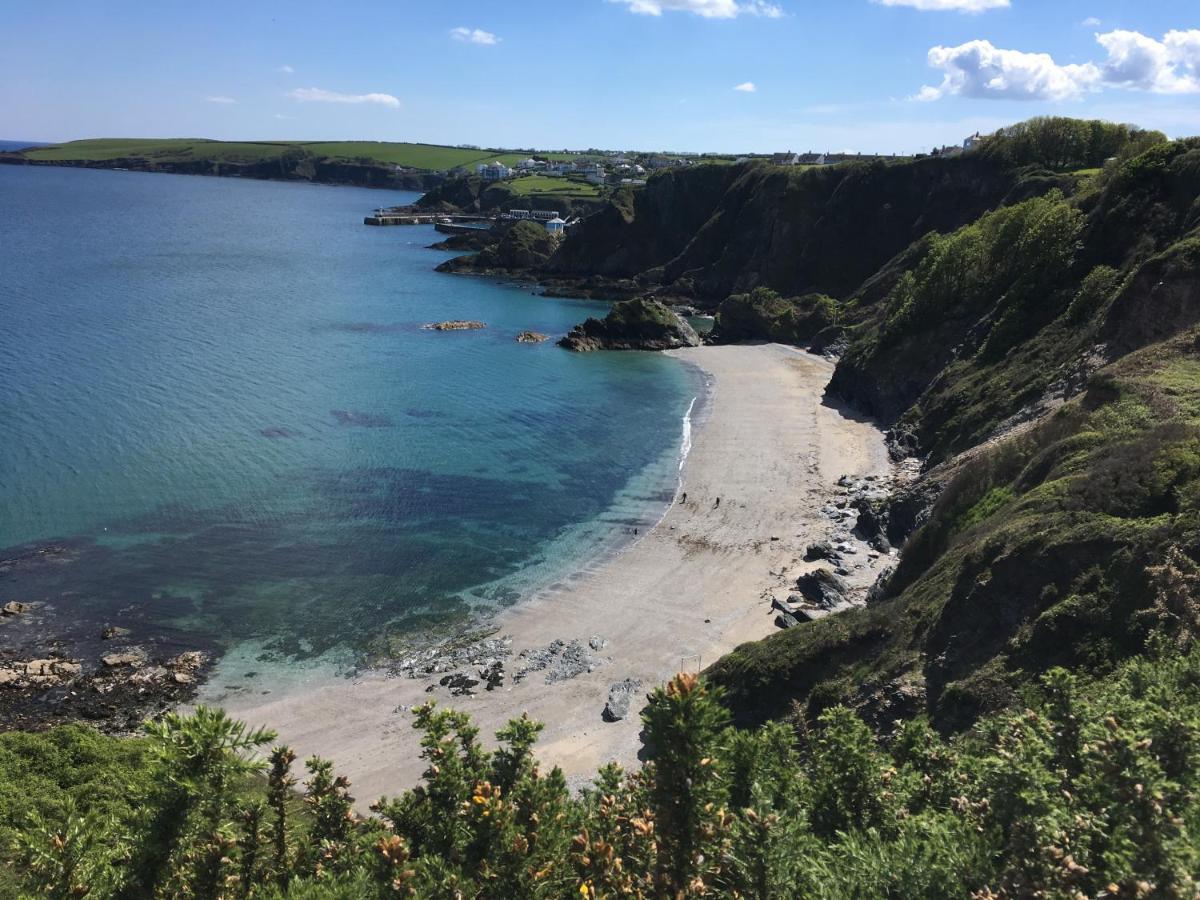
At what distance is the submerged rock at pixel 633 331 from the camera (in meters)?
102

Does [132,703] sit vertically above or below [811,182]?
below

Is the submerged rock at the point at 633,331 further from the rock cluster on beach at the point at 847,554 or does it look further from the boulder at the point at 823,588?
the boulder at the point at 823,588

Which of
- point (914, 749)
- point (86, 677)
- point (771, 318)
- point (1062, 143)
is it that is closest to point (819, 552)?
point (914, 749)

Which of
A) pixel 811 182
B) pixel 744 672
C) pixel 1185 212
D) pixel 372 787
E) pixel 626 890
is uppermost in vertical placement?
pixel 811 182

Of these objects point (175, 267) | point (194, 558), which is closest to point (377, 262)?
point (175, 267)

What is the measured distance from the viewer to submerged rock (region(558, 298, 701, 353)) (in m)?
102

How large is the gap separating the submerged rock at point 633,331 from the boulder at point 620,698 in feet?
234

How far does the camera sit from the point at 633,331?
104m

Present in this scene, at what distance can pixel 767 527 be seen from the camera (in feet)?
163

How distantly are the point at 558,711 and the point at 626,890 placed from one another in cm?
2019

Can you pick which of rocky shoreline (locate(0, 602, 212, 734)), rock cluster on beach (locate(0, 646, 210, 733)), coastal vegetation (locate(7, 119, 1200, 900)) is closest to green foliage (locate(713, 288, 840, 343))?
coastal vegetation (locate(7, 119, 1200, 900))

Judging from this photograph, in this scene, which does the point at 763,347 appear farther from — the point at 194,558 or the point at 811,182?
the point at 194,558

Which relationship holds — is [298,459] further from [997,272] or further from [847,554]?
[997,272]

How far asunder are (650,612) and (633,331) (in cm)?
6824
